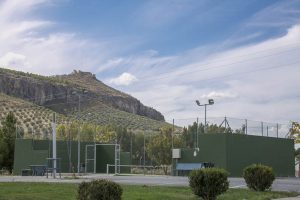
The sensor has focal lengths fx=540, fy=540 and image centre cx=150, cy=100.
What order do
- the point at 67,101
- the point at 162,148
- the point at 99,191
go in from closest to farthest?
the point at 99,191 < the point at 162,148 < the point at 67,101

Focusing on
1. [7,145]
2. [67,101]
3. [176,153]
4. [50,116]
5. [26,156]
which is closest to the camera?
[176,153]

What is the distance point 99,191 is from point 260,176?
11.1 metres

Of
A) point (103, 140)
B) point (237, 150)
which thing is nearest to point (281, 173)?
point (237, 150)

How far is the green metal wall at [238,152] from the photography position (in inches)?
1549

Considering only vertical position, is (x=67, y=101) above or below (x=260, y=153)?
above

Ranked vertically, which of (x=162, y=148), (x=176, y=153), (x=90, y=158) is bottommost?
Answer: (x=90, y=158)

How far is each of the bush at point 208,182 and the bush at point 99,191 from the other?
5180 mm

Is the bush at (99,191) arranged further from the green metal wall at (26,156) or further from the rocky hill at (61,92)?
the rocky hill at (61,92)

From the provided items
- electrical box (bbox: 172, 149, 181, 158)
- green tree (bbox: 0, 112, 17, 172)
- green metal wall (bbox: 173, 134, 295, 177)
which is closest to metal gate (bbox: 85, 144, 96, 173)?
green tree (bbox: 0, 112, 17, 172)

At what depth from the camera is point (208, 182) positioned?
1627 centimetres

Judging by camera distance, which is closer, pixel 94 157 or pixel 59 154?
pixel 59 154

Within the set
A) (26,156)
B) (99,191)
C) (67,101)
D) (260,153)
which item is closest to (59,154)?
(26,156)

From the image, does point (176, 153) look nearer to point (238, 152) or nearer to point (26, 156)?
point (238, 152)

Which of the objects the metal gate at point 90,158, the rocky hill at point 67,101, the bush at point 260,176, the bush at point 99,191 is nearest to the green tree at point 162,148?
the metal gate at point 90,158
